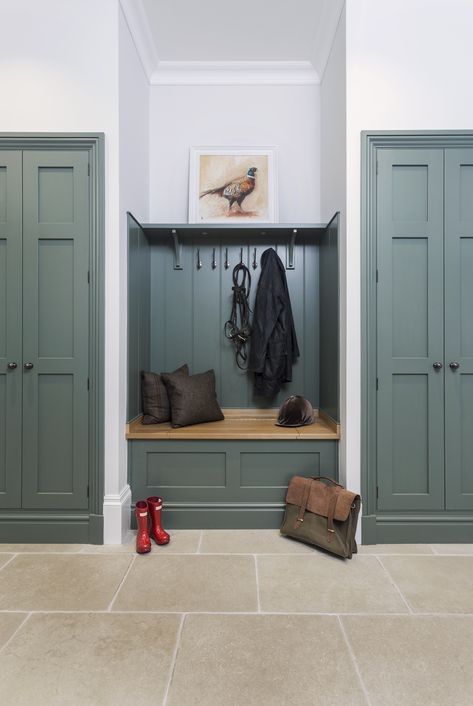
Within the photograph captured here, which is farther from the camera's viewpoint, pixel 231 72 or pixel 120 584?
pixel 231 72

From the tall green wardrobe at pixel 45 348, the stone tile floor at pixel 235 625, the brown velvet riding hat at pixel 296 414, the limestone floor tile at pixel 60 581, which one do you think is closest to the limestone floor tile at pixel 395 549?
the stone tile floor at pixel 235 625

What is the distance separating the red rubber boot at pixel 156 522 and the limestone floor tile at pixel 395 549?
1093 mm

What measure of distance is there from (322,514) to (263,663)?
3.01 ft

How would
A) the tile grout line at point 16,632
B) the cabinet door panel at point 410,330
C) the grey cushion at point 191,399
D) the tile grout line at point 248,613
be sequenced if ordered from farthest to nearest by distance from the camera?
1. the grey cushion at point 191,399
2. the cabinet door panel at point 410,330
3. the tile grout line at point 248,613
4. the tile grout line at point 16,632

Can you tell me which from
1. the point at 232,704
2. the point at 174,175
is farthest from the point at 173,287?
the point at 232,704

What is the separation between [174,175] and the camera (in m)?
3.09

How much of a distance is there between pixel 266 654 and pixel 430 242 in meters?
2.18

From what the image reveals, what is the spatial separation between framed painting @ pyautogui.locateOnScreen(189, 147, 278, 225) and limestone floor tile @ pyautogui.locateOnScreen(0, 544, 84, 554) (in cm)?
222

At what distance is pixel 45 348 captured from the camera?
2393 millimetres

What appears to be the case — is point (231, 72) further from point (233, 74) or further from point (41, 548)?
point (41, 548)

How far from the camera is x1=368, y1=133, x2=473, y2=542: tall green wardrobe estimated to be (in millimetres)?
2398

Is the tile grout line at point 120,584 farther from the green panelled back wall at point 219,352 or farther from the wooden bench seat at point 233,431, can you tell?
the wooden bench seat at point 233,431

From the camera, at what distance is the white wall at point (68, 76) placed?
2334 millimetres

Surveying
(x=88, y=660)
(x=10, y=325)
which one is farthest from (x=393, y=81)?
(x=88, y=660)
